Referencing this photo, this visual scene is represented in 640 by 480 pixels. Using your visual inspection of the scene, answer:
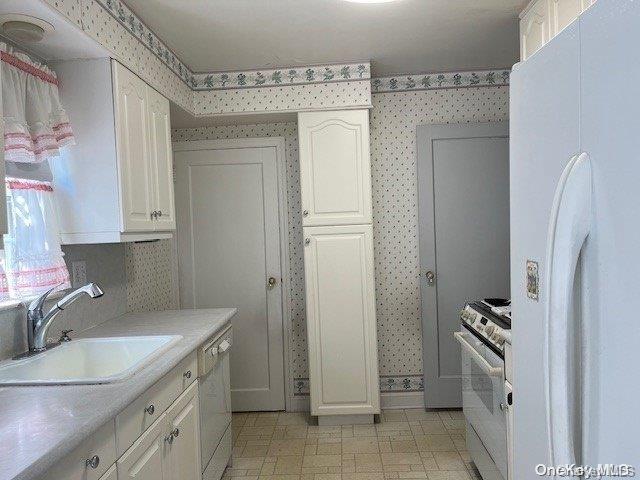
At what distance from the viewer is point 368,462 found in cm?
286

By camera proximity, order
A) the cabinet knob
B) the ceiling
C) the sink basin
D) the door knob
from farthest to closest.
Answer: the door knob
the ceiling
the sink basin
the cabinet knob

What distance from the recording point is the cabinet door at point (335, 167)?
10.7 feet

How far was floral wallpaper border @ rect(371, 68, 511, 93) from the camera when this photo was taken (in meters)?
3.55

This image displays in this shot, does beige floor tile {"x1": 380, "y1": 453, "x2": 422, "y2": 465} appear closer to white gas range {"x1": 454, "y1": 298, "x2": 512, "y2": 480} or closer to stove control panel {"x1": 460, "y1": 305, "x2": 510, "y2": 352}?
white gas range {"x1": 454, "y1": 298, "x2": 512, "y2": 480}

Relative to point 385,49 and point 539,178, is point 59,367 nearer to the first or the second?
point 539,178

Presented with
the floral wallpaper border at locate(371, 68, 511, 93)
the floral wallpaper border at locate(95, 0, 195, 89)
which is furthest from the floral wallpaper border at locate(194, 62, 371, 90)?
the floral wallpaper border at locate(371, 68, 511, 93)

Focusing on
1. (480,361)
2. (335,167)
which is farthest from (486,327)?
(335,167)

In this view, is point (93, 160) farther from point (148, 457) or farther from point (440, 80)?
point (440, 80)

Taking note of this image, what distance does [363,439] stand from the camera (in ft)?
10.4

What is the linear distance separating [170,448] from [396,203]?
7.67ft

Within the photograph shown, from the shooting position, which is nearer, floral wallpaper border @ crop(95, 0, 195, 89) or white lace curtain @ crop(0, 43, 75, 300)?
white lace curtain @ crop(0, 43, 75, 300)

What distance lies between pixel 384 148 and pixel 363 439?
6.47ft

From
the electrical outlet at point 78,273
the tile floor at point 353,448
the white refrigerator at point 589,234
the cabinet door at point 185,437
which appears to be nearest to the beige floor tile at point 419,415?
the tile floor at point 353,448

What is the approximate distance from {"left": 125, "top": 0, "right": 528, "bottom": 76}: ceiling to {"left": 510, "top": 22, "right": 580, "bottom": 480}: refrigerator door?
1.50 m
